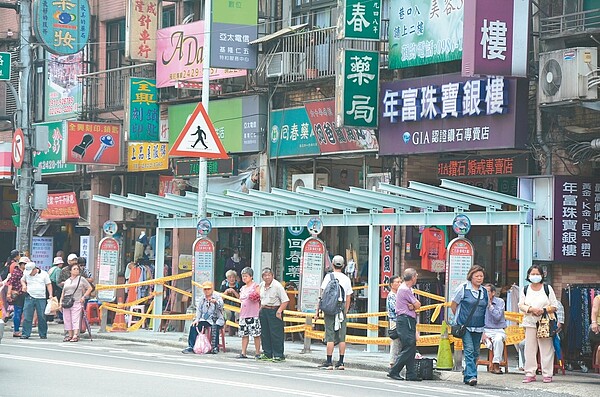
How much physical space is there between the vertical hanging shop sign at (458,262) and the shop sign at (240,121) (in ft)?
33.5

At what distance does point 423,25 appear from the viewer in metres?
26.3

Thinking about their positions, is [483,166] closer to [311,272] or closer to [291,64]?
[311,272]

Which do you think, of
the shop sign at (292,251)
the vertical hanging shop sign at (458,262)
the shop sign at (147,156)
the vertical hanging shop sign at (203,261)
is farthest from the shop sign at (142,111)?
the vertical hanging shop sign at (458,262)

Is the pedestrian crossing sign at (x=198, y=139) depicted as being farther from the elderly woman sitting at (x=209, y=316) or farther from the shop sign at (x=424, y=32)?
the shop sign at (x=424, y=32)

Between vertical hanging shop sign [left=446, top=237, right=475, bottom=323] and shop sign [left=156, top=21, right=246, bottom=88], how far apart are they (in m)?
10.8

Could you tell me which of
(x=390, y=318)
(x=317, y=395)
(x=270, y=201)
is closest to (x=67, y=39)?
(x=270, y=201)

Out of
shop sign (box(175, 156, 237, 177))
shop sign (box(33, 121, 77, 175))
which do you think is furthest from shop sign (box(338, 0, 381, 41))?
shop sign (box(33, 121, 77, 175))

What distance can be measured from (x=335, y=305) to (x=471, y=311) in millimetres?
2967

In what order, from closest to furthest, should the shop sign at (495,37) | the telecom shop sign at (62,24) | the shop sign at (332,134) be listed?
the shop sign at (495,37)
the shop sign at (332,134)
the telecom shop sign at (62,24)

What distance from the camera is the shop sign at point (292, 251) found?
30786mm

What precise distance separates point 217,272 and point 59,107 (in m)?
8.90

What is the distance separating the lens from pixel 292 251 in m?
30.9

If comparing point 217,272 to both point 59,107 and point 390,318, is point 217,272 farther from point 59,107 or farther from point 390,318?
point 390,318

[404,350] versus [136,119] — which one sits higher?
[136,119]
